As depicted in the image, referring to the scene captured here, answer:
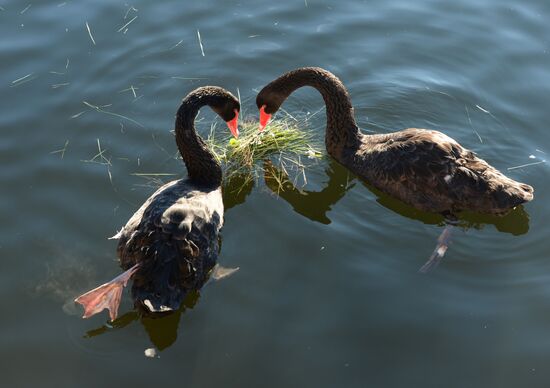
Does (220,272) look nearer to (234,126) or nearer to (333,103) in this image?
(234,126)

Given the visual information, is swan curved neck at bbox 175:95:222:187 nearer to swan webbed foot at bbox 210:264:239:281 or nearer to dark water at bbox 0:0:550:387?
dark water at bbox 0:0:550:387

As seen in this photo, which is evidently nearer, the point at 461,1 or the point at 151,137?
the point at 151,137

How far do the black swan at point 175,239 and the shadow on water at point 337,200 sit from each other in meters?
0.87

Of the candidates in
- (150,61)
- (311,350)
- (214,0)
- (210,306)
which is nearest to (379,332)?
(311,350)

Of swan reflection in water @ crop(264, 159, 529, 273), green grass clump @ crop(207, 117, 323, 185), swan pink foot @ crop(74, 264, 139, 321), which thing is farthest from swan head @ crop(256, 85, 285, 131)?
swan pink foot @ crop(74, 264, 139, 321)

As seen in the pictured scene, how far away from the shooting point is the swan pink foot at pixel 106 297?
18.9ft

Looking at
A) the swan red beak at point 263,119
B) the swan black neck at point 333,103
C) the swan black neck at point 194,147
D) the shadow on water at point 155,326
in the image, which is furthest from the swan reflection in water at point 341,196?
the shadow on water at point 155,326

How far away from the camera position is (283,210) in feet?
24.6

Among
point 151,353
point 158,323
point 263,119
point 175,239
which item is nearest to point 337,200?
point 263,119

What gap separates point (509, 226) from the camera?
721 centimetres

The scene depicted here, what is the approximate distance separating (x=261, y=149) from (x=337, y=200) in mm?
1211

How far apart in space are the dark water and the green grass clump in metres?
0.30

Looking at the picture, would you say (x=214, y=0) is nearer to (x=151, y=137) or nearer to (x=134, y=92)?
(x=134, y=92)

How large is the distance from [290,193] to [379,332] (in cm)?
232
